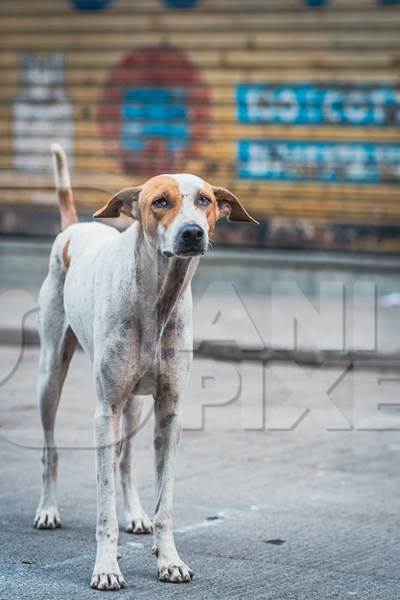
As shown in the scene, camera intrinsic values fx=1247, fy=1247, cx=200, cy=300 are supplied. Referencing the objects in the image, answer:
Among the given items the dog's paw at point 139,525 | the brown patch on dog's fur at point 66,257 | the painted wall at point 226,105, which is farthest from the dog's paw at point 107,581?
the painted wall at point 226,105

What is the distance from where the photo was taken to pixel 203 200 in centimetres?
519

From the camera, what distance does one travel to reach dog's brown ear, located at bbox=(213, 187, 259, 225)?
17.9ft

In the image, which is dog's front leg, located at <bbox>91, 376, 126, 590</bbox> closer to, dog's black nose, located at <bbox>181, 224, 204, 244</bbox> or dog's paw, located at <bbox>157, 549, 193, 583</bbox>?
dog's paw, located at <bbox>157, 549, 193, 583</bbox>

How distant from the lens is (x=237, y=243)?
641 inches

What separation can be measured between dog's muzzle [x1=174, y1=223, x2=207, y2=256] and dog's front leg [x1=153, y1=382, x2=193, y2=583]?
793 millimetres

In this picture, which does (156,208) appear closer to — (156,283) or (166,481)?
(156,283)

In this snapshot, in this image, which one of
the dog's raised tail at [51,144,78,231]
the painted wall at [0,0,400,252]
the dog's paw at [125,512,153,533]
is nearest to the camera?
the dog's paw at [125,512,153,533]

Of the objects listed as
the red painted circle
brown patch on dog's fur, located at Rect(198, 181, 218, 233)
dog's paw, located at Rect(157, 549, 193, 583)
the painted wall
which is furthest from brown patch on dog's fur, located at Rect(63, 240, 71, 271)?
the red painted circle

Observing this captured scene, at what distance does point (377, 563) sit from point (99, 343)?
1623 mm

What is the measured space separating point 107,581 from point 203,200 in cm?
163

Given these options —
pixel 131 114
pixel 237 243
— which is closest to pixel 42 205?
pixel 131 114

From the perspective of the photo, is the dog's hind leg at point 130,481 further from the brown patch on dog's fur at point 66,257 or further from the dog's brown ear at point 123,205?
the dog's brown ear at point 123,205

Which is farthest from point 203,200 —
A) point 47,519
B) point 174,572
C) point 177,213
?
point 47,519

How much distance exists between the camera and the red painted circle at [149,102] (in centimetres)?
1638
